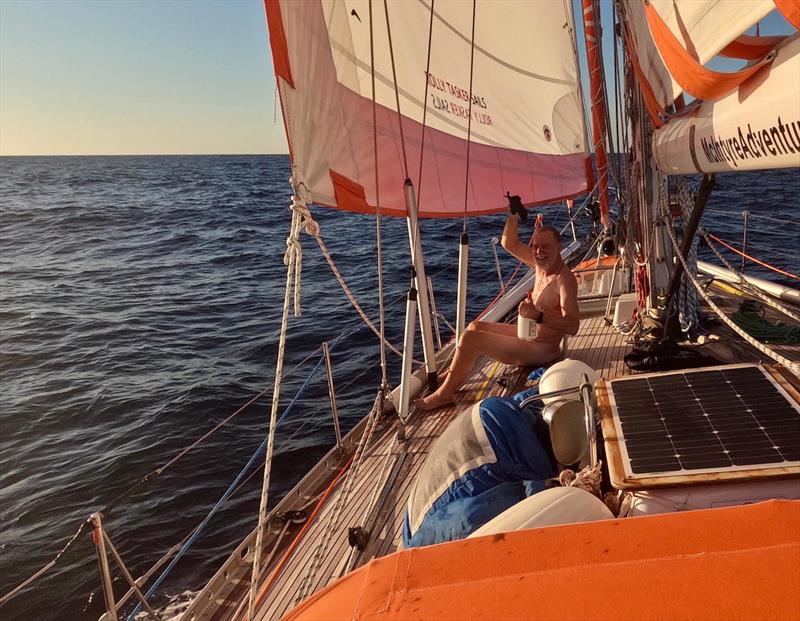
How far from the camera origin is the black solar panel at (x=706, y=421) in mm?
2016

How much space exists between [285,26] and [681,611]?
9.28 ft

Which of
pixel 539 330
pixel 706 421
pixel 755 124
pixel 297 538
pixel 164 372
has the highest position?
pixel 755 124

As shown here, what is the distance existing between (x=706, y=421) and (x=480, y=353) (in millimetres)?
2210

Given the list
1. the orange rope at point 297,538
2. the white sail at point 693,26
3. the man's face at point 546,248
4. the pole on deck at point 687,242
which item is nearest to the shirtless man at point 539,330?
the man's face at point 546,248

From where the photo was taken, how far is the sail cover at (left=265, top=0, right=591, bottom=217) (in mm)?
3188

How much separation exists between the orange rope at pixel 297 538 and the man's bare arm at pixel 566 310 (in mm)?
1683

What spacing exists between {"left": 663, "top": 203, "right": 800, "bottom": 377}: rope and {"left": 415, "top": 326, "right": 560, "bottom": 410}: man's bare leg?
1.11 m

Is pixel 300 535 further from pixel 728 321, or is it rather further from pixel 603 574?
pixel 728 321

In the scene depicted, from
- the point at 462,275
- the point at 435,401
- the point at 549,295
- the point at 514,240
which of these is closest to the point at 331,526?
the point at 435,401

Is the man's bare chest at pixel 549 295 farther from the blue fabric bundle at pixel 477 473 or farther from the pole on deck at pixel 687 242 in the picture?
the blue fabric bundle at pixel 477 473

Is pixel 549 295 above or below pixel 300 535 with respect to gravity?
above

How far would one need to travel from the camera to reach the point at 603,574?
1290 millimetres

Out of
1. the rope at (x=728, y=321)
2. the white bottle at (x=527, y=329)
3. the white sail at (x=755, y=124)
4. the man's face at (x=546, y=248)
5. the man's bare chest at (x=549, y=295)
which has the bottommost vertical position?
the white bottle at (x=527, y=329)

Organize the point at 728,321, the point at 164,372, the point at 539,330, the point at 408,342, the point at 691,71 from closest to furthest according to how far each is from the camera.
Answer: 1. the point at 691,71
2. the point at 728,321
3. the point at 408,342
4. the point at 539,330
5. the point at 164,372
